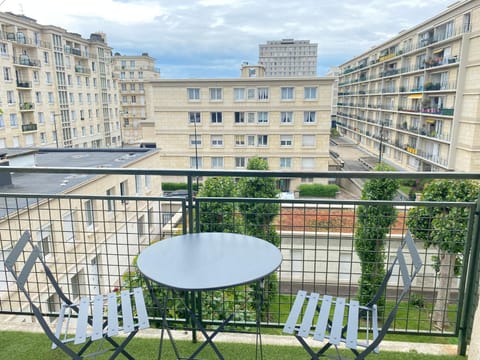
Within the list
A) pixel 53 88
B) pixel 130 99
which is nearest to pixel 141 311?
pixel 53 88

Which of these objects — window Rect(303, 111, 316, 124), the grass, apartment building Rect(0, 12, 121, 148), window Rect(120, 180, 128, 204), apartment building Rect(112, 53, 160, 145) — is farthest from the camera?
apartment building Rect(112, 53, 160, 145)

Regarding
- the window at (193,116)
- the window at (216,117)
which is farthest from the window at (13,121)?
the window at (216,117)

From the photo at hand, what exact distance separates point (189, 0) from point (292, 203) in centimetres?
2980

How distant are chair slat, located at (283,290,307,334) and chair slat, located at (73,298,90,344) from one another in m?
0.97

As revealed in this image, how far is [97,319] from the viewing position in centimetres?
177

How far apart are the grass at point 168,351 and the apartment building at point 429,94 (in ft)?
85.0

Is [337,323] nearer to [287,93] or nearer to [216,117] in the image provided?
[287,93]

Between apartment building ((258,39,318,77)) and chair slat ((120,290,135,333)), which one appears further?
apartment building ((258,39,318,77))

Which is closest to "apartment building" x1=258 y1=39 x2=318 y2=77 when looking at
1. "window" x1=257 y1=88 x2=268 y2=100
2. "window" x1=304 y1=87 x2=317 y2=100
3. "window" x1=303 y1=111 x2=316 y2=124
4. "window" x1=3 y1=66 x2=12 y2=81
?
"window" x1=257 y1=88 x2=268 y2=100

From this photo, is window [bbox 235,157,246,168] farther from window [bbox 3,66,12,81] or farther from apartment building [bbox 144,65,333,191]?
window [bbox 3,66,12,81]

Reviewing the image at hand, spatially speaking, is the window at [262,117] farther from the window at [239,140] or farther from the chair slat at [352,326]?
the chair slat at [352,326]

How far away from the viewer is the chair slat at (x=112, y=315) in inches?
66.6

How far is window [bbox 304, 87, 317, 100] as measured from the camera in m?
26.6

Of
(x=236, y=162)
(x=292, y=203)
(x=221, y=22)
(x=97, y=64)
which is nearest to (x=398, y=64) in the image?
(x=236, y=162)
